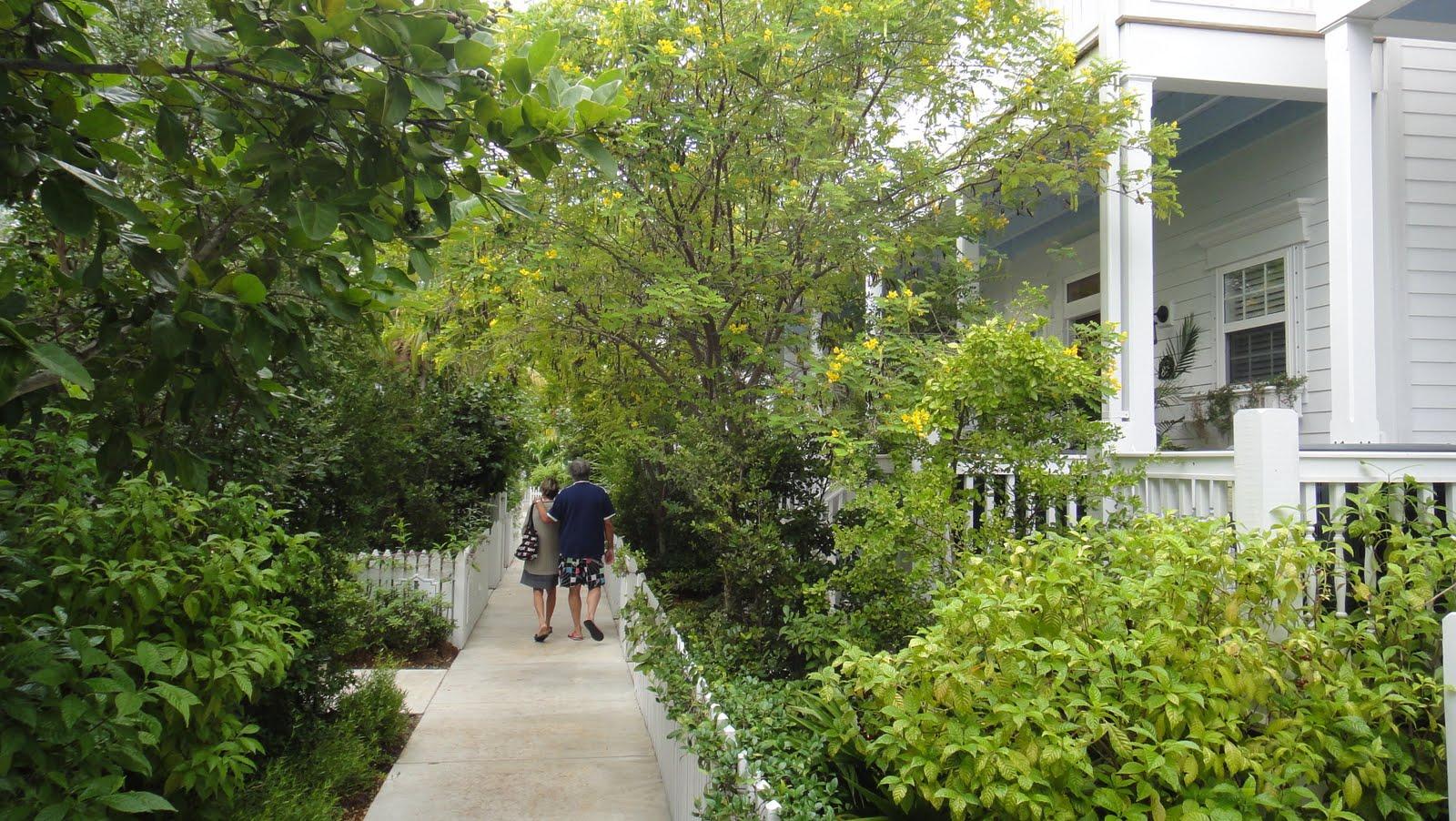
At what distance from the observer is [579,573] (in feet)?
32.1

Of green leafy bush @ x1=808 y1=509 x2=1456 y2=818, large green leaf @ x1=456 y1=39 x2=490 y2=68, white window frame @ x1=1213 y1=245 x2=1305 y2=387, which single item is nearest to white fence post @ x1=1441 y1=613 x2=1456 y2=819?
green leafy bush @ x1=808 y1=509 x2=1456 y2=818

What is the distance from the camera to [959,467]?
5203mm

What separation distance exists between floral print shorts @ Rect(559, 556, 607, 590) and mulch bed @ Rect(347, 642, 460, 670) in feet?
4.00

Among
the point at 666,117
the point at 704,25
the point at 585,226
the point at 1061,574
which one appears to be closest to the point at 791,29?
the point at 704,25

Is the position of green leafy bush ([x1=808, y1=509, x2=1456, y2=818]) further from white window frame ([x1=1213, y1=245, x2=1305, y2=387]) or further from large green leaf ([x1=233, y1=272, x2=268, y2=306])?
white window frame ([x1=1213, y1=245, x2=1305, y2=387])

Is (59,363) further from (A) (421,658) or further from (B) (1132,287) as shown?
(A) (421,658)

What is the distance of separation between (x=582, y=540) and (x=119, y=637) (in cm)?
673

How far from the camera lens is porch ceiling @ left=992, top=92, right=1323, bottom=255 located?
8.40 metres

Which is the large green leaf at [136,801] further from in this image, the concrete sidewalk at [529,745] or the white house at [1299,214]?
the white house at [1299,214]

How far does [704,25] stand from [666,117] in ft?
2.21

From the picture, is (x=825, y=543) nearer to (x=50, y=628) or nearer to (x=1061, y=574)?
(x=1061, y=574)

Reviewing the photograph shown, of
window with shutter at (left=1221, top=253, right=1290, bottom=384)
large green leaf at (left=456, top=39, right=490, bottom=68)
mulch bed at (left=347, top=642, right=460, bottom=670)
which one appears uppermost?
window with shutter at (left=1221, top=253, right=1290, bottom=384)

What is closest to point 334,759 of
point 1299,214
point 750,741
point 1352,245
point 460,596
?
point 750,741

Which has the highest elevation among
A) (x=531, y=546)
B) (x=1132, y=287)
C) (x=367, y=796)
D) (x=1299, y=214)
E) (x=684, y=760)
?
(x=1299, y=214)
